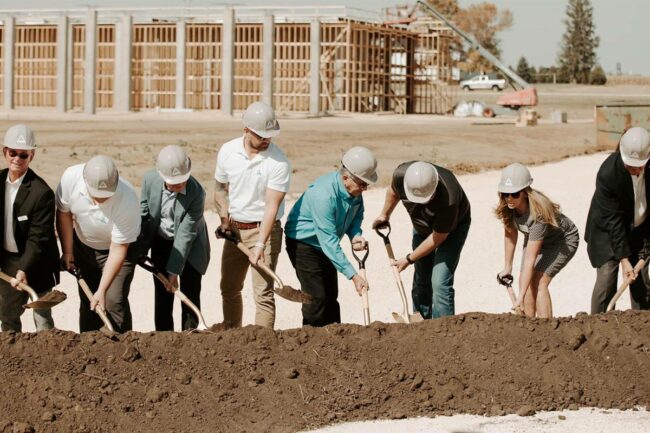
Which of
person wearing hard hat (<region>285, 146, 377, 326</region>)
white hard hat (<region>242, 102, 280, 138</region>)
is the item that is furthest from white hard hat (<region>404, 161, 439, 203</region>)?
white hard hat (<region>242, 102, 280, 138</region>)

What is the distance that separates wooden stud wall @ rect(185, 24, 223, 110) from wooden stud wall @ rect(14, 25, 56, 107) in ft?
21.5

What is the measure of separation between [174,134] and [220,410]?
930 inches

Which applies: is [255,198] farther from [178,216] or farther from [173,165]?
[173,165]

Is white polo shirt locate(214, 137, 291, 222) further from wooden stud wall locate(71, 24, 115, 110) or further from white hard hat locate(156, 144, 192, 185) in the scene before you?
wooden stud wall locate(71, 24, 115, 110)

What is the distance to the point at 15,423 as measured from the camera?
600cm

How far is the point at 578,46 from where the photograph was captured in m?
88.8

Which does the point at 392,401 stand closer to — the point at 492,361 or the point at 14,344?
the point at 492,361

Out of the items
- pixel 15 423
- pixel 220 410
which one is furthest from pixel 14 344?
pixel 220 410

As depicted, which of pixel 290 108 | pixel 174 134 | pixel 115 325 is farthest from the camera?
pixel 290 108

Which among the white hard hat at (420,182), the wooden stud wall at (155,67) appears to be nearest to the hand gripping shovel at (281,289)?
the white hard hat at (420,182)

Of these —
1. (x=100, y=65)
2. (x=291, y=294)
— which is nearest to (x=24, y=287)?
(x=291, y=294)

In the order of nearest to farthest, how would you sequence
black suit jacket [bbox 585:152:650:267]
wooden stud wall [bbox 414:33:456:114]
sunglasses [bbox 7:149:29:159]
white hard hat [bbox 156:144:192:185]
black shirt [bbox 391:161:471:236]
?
sunglasses [bbox 7:149:29:159] → white hard hat [bbox 156:144:192:185] → black shirt [bbox 391:161:471:236] → black suit jacket [bbox 585:152:650:267] → wooden stud wall [bbox 414:33:456:114]

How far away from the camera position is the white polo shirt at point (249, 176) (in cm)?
772

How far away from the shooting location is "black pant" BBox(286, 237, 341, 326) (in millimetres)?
7816
